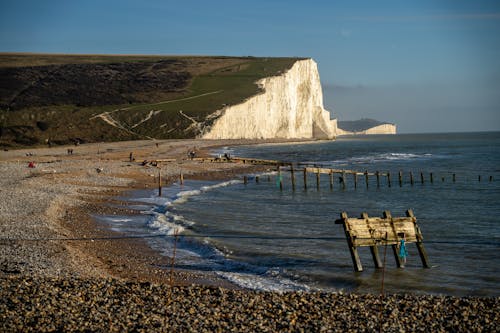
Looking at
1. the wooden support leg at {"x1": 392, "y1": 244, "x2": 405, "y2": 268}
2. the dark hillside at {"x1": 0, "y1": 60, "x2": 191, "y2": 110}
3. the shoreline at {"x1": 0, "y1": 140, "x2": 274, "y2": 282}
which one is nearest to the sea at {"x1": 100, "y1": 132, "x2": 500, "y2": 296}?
the wooden support leg at {"x1": 392, "y1": 244, "x2": 405, "y2": 268}

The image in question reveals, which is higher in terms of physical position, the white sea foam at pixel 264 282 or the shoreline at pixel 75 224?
the shoreline at pixel 75 224

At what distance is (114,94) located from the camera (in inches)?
4481

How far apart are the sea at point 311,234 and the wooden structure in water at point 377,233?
0.41 m

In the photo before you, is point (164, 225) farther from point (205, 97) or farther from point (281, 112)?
point (281, 112)

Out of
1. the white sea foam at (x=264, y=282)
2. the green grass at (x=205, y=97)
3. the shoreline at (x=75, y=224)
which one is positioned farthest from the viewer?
the green grass at (x=205, y=97)

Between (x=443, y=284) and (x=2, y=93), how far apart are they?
10739 cm

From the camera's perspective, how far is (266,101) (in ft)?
410

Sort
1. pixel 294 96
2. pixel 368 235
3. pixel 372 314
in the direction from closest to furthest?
1. pixel 372 314
2. pixel 368 235
3. pixel 294 96

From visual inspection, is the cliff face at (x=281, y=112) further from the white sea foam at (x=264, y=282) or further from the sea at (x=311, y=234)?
the white sea foam at (x=264, y=282)

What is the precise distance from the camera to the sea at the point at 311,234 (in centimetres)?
1606

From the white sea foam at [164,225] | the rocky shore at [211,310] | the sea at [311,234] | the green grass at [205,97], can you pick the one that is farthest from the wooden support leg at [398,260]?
the green grass at [205,97]

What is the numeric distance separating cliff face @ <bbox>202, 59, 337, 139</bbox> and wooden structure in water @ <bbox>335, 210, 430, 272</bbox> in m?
86.7

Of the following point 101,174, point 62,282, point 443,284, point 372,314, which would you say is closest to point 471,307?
point 372,314

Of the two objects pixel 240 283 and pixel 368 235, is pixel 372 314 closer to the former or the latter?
pixel 240 283
